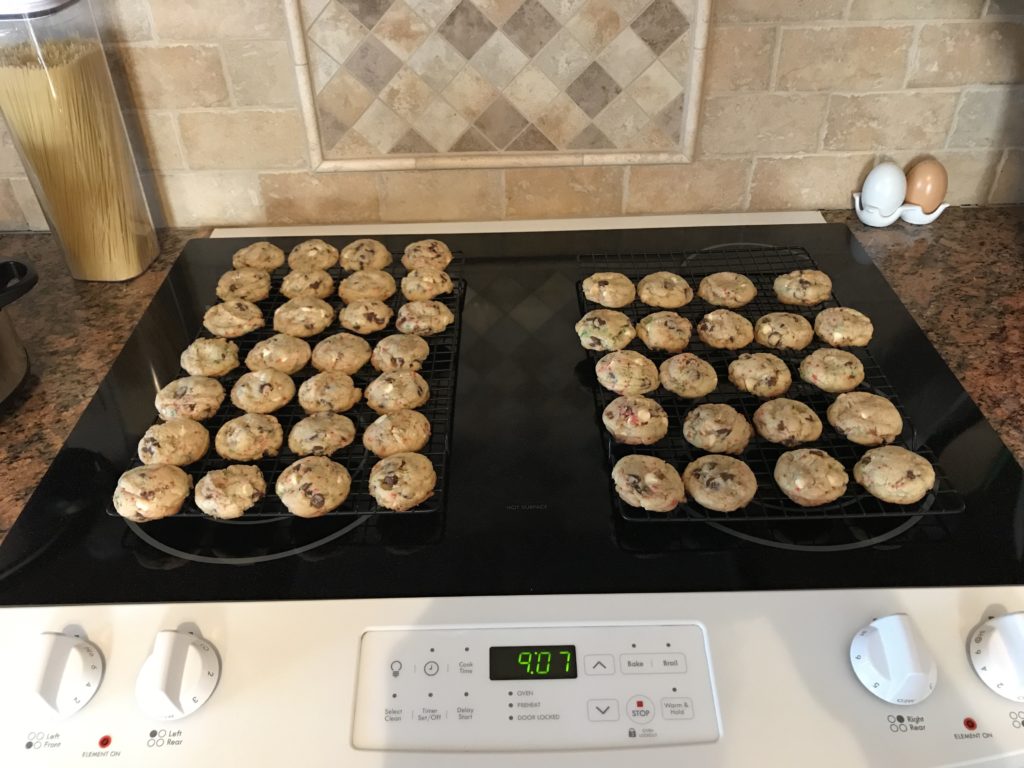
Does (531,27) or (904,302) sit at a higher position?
(531,27)

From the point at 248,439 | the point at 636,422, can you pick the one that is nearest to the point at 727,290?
the point at 636,422

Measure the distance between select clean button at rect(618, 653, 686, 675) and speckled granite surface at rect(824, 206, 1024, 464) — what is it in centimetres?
47

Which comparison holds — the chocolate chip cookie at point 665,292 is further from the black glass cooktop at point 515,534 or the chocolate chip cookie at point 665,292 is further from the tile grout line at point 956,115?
the tile grout line at point 956,115

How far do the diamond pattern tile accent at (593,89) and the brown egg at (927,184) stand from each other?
1.61 feet

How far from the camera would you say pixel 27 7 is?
0.85m

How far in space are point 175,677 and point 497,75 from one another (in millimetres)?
885

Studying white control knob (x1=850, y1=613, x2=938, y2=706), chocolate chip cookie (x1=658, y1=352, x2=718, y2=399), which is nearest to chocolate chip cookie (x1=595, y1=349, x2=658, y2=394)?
chocolate chip cookie (x1=658, y1=352, x2=718, y2=399)

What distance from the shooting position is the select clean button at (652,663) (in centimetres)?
Result: 63

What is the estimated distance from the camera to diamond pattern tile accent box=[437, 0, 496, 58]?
1.04 m

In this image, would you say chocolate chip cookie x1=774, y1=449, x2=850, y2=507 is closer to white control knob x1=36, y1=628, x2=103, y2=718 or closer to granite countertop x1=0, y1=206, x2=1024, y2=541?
granite countertop x1=0, y1=206, x2=1024, y2=541

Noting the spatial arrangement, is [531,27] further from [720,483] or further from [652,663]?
[652,663]

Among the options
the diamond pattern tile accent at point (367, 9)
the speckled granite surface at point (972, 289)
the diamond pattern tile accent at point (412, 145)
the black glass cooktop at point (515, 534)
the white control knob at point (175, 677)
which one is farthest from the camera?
the diamond pattern tile accent at point (412, 145)

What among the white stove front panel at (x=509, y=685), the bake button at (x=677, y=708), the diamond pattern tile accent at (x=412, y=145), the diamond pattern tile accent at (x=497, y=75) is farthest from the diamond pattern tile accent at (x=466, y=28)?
→ the bake button at (x=677, y=708)

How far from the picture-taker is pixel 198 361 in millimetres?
904
